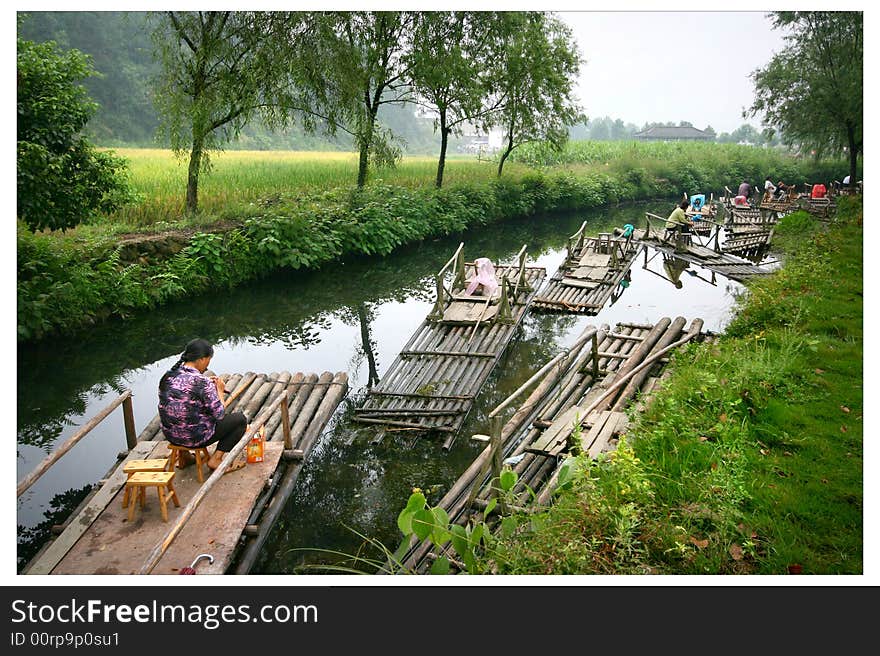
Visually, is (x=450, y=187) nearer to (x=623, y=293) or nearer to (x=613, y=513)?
(x=623, y=293)

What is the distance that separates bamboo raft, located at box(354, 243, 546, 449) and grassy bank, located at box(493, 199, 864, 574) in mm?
2577

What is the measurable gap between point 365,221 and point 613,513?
13.7 metres

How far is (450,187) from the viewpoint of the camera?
Result: 21578mm

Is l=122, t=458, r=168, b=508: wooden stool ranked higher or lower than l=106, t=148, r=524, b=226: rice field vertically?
lower

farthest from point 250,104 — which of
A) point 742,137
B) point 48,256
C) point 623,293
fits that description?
point 742,137

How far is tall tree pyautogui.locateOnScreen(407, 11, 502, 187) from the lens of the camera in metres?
19.0

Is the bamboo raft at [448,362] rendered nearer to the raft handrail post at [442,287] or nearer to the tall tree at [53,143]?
the raft handrail post at [442,287]

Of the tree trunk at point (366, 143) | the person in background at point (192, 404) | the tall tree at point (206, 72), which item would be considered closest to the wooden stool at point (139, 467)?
the person in background at point (192, 404)

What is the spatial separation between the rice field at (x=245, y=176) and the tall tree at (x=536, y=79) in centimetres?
245

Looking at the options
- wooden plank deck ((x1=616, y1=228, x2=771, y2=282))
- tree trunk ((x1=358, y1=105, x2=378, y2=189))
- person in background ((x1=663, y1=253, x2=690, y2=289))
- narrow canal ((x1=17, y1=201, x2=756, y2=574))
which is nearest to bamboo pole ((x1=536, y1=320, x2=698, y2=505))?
narrow canal ((x1=17, y1=201, x2=756, y2=574))

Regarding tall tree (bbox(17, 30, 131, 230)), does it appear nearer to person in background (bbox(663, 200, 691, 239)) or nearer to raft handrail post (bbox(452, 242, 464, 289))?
raft handrail post (bbox(452, 242, 464, 289))

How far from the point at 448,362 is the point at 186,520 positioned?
4918 millimetres

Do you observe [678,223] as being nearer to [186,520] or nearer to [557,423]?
[557,423]

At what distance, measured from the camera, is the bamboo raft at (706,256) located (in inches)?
592
